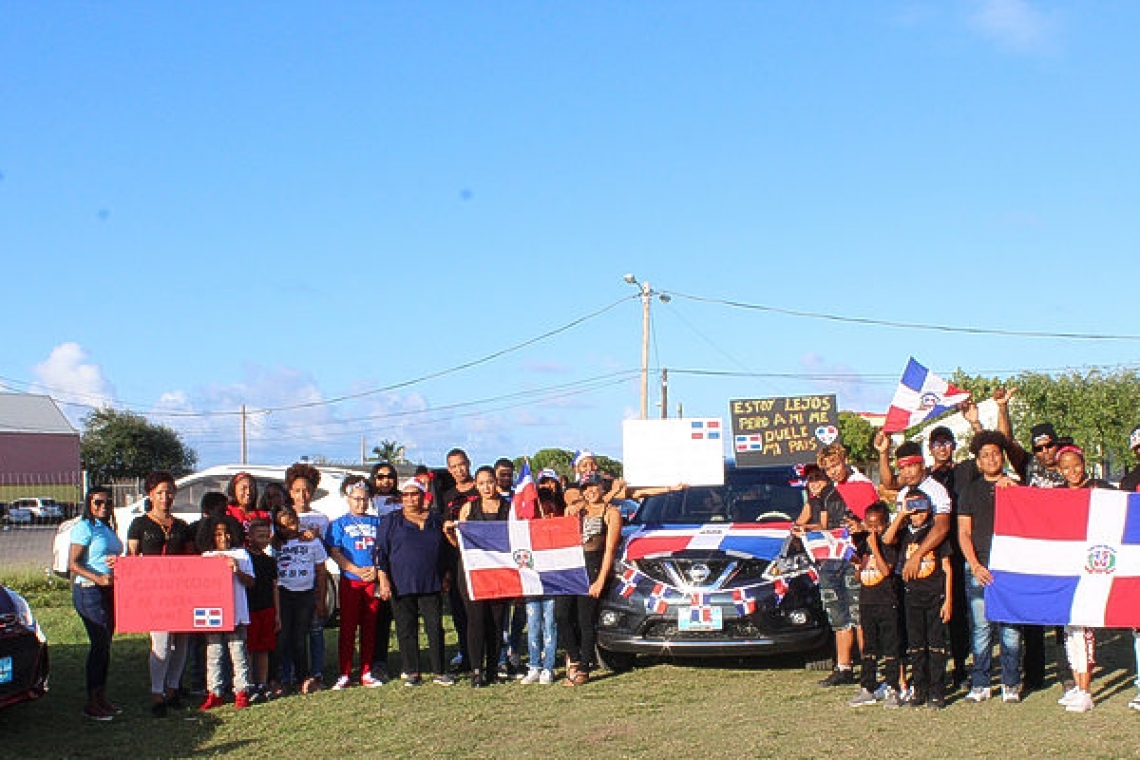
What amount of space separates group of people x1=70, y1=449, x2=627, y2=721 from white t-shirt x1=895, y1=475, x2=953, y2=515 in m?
2.48

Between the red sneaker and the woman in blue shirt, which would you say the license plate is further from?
the woman in blue shirt

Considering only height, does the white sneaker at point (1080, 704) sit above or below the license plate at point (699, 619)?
below

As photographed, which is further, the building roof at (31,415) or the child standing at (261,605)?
the building roof at (31,415)

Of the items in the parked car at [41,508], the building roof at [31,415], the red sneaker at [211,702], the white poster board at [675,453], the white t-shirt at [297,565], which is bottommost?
the red sneaker at [211,702]

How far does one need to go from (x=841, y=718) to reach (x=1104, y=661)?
3.35 metres

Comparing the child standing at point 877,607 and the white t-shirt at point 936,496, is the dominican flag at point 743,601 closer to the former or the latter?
the child standing at point 877,607

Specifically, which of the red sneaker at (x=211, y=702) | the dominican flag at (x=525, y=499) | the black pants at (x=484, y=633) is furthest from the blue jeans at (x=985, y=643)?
the red sneaker at (x=211, y=702)

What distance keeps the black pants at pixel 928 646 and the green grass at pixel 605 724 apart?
0.22 metres

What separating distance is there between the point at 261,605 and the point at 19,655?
71.7 inches

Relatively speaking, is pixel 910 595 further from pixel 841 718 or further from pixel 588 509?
pixel 588 509

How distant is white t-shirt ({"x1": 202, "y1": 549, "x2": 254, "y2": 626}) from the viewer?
896 centimetres

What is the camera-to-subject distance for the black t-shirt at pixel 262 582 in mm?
9297

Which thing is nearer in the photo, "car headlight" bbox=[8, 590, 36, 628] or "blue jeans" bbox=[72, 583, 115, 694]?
"car headlight" bbox=[8, 590, 36, 628]

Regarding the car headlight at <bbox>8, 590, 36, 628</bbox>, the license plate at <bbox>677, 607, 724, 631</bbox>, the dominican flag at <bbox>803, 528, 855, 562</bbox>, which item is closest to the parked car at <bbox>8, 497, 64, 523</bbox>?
the car headlight at <bbox>8, 590, 36, 628</bbox>
